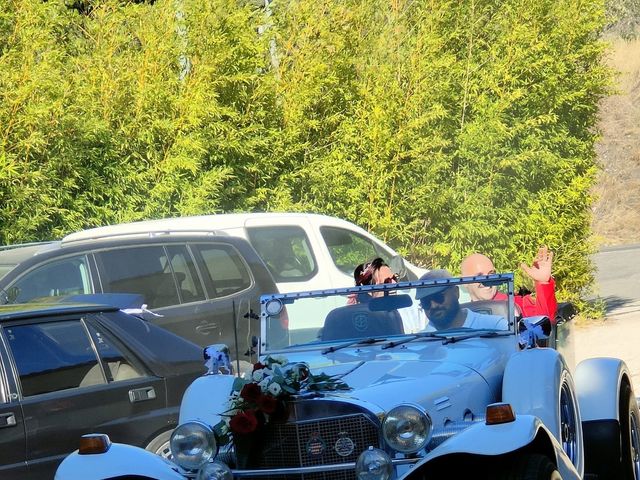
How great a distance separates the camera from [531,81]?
1661 centimetres

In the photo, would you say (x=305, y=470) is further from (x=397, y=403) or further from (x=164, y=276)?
(x=164, y=276)

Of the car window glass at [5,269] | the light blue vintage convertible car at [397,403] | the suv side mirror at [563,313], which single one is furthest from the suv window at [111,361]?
the suv side mirror at [563,313]

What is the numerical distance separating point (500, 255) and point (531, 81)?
2386 millimetres

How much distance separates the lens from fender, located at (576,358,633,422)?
6.49m

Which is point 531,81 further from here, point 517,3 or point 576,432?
point 576,432

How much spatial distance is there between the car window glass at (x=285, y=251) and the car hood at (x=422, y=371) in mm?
5050

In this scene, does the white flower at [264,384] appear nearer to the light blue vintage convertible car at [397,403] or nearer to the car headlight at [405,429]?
the light blue vintage convertible car at [397,403]

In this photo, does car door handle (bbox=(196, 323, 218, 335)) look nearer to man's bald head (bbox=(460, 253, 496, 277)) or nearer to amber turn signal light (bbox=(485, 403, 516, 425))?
man's bald head (bbox=(460, 253, 496, 277))

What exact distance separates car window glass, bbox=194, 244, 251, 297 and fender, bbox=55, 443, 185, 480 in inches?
166

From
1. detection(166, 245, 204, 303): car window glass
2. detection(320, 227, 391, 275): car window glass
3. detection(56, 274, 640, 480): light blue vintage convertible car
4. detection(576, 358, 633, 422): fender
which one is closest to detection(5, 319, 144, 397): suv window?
detection(56, 274, 640, 480): light blue vintage convertible car

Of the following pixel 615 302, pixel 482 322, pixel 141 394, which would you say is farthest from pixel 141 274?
pixel 615 302

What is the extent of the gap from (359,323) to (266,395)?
1308 mm

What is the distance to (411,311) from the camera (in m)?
6.60

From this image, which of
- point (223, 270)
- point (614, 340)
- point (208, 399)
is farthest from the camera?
point (614, 340)
